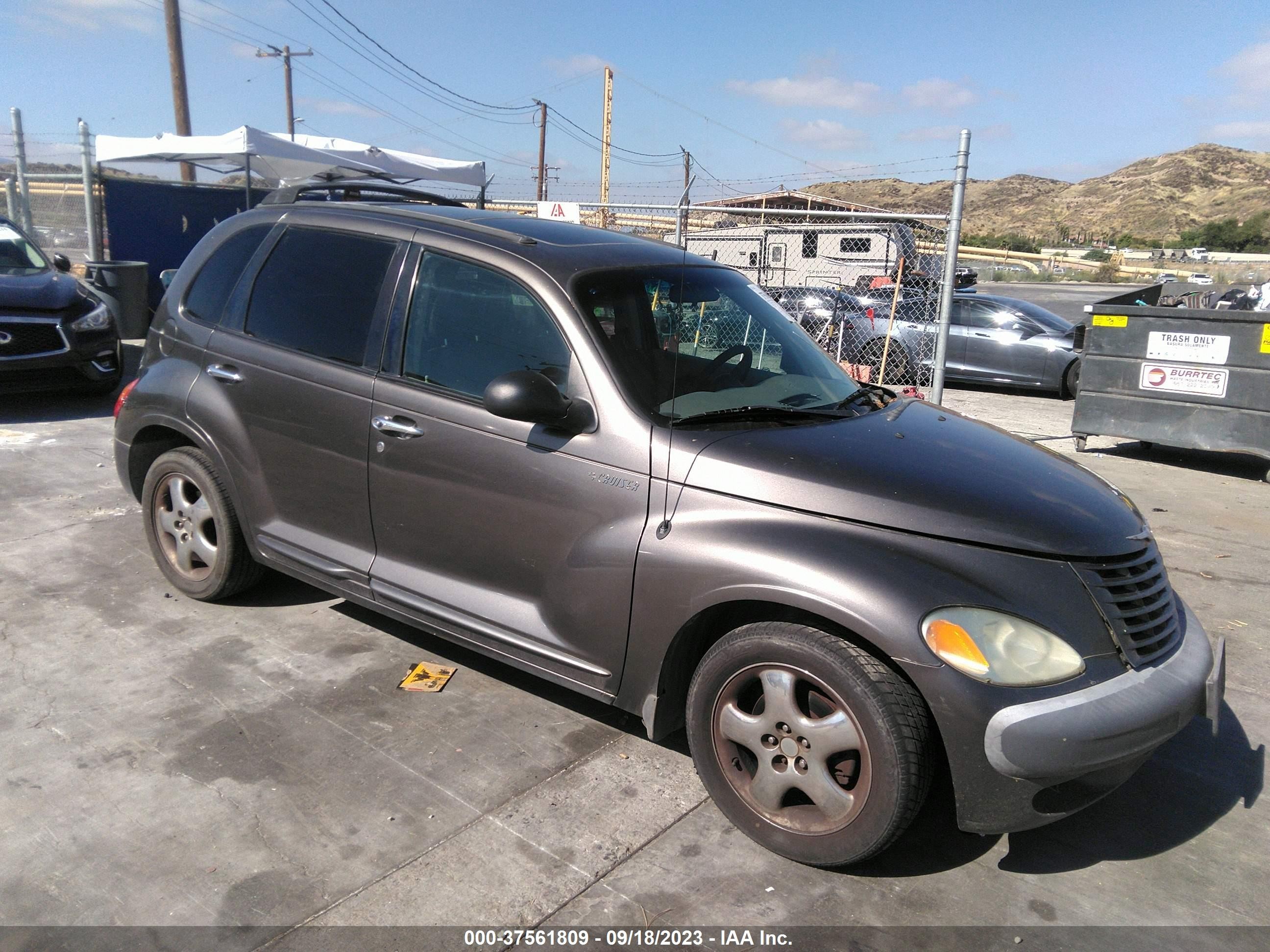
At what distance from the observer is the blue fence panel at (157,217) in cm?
1428

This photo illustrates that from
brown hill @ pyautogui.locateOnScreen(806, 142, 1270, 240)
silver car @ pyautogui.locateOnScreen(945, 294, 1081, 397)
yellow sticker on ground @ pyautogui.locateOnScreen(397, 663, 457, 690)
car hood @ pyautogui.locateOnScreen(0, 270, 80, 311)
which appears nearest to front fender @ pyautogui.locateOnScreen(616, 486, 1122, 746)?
yellow sticker on ground @ pyautogui.locateOnScreen(397, 663, 457, 690)

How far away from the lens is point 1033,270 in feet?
152

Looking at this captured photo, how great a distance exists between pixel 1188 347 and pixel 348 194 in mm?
7191

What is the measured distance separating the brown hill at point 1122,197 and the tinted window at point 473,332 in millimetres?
77226

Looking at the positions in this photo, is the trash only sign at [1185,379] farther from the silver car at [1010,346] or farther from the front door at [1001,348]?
the front door at [1001,348]

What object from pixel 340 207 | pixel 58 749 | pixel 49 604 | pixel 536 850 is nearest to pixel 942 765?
pixel 536 850

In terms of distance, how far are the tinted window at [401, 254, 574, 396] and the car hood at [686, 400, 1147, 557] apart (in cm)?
77

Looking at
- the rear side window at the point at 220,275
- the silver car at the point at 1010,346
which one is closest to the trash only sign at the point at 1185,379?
the silver car at the point at 1010,346

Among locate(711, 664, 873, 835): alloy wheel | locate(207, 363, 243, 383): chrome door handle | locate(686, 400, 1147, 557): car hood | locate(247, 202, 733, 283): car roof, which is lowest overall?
locate(711, 664, 873, 835): alloy wheel

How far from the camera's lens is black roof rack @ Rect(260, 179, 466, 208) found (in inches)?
182

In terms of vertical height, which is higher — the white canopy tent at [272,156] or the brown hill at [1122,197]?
the brown hill at [1122,197]

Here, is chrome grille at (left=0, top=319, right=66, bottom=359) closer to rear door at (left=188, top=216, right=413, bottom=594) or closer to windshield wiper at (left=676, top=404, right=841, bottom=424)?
rear door at (left=188, top=216, right=413, bottom=594)

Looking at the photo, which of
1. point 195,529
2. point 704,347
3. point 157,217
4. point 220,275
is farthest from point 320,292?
point 157,217

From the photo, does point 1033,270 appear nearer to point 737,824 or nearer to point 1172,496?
point 1172,496
